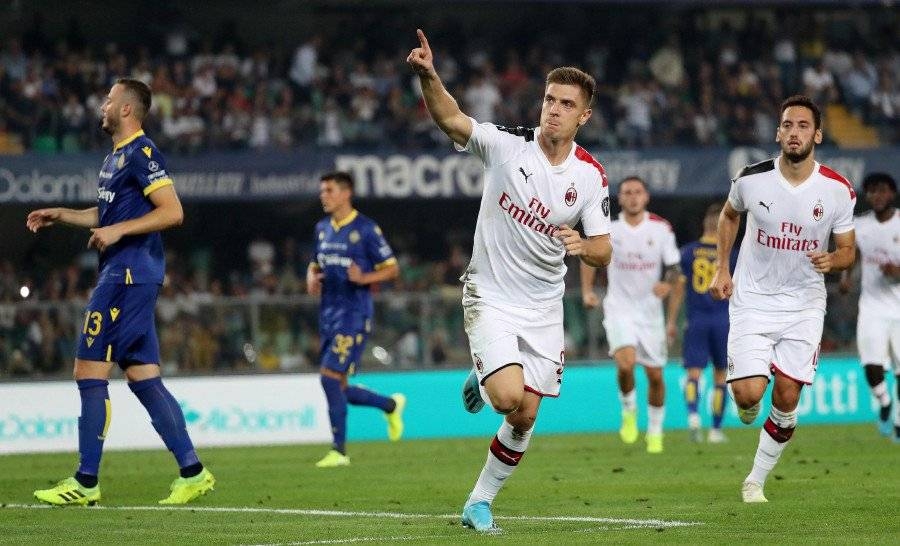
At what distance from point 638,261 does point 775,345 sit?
6440 mm

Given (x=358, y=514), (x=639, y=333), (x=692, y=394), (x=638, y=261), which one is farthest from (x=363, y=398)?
(x=358, y=514)

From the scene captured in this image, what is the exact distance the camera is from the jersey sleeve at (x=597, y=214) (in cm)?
868

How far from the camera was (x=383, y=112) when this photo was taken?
2773cm

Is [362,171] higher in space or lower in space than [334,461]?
higher

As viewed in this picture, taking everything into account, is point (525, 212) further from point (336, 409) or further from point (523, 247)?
point (336, 409)

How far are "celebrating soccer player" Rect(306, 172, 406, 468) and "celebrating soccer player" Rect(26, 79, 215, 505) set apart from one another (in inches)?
173

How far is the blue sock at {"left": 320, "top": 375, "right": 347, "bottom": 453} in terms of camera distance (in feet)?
48.5

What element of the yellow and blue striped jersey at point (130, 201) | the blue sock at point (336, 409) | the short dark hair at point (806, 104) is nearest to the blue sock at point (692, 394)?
the blue sock at point (336, 409)

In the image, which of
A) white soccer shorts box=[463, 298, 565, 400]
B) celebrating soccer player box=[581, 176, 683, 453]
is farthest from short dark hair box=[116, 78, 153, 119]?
celebrating soccer player box=[581, 176, 683, 453]

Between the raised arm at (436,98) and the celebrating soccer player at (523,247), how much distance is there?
0.50 feet

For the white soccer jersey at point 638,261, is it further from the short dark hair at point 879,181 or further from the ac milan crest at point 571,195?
the ac milan crest at point 571,195

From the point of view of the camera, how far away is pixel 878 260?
648 inches

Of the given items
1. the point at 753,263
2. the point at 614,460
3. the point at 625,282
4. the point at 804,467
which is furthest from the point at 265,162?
the point at 753,263

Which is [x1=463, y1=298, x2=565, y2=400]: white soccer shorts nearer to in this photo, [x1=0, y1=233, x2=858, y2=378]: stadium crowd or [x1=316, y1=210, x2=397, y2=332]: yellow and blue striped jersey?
[x1=316, y1=210, x2=397, y2=332]: yellow and blue striped jersey
